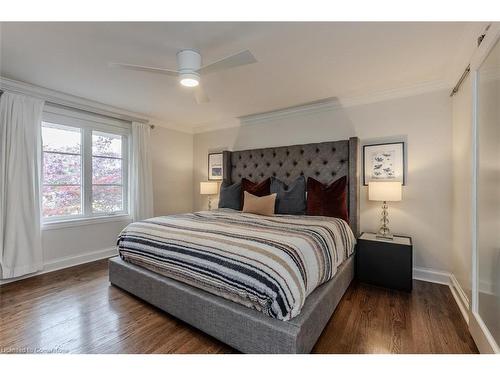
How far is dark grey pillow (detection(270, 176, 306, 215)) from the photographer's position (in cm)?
296

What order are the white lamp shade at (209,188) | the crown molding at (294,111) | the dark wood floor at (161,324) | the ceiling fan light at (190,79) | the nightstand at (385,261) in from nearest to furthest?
the dark wood floor at (161,324)
the ceiling fan light at (190,79)
the nightstand at (385,261)
the crown molding at (294,111)
the white lamp shade at (209,188)

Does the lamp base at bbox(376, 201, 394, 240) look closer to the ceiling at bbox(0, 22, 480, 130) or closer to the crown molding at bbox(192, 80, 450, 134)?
the crown molding at bbox(192, 80, 450, 134)

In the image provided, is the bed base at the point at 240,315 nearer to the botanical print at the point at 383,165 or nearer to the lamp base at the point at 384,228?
the lamp base at the point at 384,228

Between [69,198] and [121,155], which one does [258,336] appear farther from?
[121,155]

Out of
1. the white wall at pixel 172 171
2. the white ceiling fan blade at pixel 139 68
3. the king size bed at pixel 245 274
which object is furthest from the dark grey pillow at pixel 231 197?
the white ceiling fan blade at pixel 139 68

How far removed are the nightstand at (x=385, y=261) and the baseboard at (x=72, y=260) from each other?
3.47m

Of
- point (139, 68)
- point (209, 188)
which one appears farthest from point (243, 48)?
point (209, 188)

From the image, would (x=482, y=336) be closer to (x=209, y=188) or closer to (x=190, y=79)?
(x=190, y=79)

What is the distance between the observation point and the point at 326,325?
5.77 ft

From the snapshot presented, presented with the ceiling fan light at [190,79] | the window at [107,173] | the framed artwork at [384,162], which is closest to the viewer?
the ceiling fan light at [190,79]

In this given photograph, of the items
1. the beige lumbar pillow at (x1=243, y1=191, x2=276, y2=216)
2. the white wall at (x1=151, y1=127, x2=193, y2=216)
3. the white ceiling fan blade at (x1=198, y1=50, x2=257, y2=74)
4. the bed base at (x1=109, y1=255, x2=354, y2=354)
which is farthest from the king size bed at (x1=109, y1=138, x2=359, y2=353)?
the white wall at (x1=151, y1=127, x2=193, y2=216)

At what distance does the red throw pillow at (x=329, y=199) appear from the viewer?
2752 mm

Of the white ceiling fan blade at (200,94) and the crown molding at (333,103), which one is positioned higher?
the crown molding at (333,103)

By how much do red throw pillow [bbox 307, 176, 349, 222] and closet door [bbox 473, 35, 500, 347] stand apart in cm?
131
